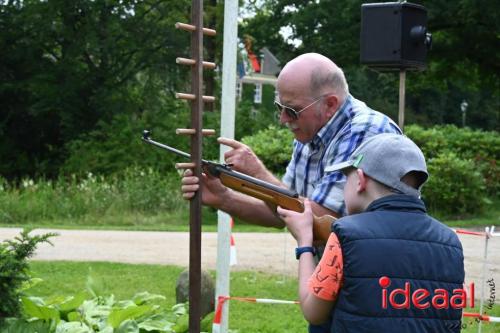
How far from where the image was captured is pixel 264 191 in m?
3.03

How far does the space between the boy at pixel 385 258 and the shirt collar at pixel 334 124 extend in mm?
468

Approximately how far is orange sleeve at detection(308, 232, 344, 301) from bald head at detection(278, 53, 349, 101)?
29.6 inches

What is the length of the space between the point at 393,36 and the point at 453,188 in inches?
355

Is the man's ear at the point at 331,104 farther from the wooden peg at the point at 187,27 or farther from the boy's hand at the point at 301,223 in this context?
the wooden peg at the point at 187,27

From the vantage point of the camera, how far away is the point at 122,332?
15.5 ft

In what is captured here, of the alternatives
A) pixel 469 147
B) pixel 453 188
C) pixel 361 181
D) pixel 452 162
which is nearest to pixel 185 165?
pixel 361 181

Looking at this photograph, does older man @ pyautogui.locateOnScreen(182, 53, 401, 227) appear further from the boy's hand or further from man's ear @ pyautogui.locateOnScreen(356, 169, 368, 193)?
man's ear @ pyautogui.locateOnScreen(356, 169, 368, 193)

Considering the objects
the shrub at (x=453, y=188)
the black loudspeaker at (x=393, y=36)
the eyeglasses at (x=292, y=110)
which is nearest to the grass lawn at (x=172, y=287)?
the black loudspeaker at (x=393, y=36)

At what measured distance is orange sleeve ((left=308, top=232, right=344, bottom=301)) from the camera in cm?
232

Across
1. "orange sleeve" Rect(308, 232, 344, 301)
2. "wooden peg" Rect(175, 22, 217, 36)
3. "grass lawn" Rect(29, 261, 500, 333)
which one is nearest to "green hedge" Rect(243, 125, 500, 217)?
"grass lawn" Rect(29, 261, 500, 333)

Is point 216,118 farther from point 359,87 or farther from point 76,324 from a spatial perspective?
point 359,87

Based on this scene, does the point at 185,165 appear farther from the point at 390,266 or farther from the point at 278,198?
the point at 390,266

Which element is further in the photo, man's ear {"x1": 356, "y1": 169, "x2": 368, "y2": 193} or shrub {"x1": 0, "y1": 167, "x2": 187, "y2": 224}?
shrub {"x1": 0, "y1": 167, "x2": 187, "y2": 224}

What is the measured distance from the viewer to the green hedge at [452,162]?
593 inches
